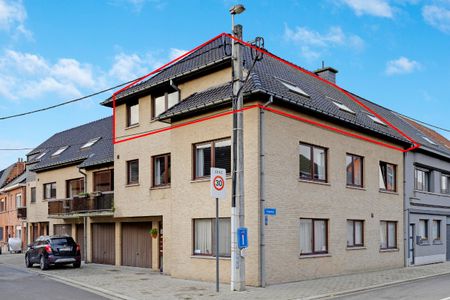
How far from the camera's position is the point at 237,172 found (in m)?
14.2

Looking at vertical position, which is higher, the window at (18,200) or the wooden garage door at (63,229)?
the window at (18,200)

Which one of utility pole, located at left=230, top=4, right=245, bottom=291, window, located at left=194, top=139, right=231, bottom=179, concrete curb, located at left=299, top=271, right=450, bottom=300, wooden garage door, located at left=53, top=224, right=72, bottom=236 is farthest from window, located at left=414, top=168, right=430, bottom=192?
wooden garage door, located at left=53, top=224, right=72, bottom=236

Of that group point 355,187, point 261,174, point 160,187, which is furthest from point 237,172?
point 355,187

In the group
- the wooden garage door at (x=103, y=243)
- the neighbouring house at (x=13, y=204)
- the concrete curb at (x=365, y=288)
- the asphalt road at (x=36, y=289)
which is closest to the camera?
the concrete curb at (x=365, y=288)

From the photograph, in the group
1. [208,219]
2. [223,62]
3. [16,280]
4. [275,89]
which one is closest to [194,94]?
[223,62]

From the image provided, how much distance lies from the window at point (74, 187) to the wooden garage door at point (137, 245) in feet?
19.5

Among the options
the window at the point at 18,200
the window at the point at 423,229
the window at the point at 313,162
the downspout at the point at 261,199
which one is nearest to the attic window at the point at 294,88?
the window at the point at 313,162

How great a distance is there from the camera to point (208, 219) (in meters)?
17.1

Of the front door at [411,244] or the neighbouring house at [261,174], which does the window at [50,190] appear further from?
the front door at [411,244]

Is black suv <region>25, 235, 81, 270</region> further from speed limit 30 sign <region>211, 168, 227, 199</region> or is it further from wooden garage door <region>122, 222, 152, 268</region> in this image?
speed limit 30 sign <region>211, 168, 227, 199</region>

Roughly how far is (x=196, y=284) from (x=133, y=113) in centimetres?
929

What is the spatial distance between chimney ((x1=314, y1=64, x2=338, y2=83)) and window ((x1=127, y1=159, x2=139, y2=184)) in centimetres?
1140

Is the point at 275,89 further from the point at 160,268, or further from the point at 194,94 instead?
the point at 160,268

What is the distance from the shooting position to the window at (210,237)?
16328mm
